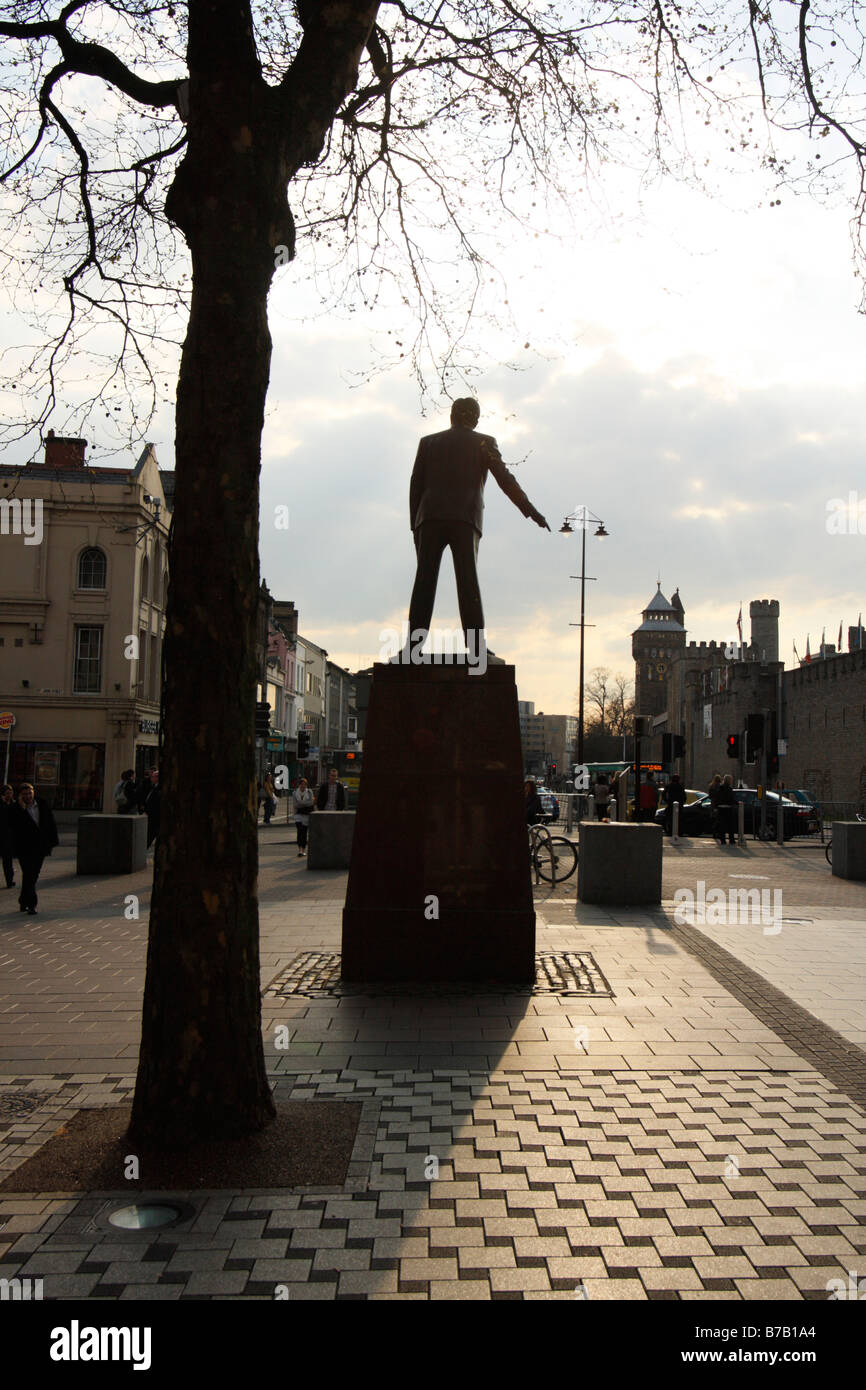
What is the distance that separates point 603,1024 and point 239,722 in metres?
3.55

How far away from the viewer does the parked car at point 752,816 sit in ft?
94.8

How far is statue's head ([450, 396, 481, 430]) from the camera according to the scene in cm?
897

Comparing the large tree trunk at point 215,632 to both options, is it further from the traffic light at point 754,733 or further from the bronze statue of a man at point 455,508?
the traffic light at point 754,733

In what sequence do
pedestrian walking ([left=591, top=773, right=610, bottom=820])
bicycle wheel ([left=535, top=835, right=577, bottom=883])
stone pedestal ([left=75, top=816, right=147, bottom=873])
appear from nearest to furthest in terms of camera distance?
bicycle wheel ([left=535, top=835, right=577, bottom=883]) → stone pedestal ([left=75, top=816, right=147, bottom=873]) → pedestrian walking ([left=591, top=773, right=610, bottom=820])

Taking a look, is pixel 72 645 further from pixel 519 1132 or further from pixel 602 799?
pixel 519 1132

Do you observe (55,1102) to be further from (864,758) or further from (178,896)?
(864,758)

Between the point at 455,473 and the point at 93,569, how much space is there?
30.9 meters

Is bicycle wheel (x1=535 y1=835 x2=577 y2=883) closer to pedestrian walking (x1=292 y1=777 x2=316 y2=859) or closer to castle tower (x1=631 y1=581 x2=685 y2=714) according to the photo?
pedestrian walking (x1=292 y1=777 x2=316 y2=859)

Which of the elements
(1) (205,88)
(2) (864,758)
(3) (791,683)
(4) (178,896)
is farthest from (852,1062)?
(3) (791,683)

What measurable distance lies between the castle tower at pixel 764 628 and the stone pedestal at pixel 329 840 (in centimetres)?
5886

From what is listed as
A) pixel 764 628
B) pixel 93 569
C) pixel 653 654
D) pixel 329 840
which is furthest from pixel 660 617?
pixel 329 840

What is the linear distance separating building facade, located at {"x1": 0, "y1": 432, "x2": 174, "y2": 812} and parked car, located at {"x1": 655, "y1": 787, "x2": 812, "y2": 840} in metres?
18.0

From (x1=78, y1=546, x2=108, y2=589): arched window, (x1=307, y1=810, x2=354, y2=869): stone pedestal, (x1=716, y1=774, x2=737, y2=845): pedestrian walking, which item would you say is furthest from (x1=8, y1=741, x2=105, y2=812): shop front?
(x1=307, y1=810, x2=354, y2=869): stone pedestal
